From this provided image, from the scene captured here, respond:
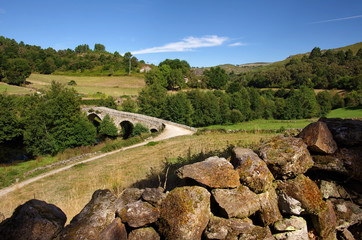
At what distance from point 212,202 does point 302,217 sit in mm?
1875

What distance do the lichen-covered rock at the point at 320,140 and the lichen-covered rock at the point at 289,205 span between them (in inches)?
48.9

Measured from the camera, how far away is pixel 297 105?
62844 millimetres

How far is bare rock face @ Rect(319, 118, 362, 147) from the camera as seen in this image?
177 inches

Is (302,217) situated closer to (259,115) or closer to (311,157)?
(311,157)

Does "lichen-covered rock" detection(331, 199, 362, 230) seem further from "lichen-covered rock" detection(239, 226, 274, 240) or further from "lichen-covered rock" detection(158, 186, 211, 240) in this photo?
"lichen-covered rock" detection(158, 186, 211, 240)

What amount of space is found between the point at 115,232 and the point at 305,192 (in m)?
3.59

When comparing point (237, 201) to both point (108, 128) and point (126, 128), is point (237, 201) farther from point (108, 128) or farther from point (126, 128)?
point (126, 128)

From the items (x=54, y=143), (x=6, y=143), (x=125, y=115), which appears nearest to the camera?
(x=54, y=143)

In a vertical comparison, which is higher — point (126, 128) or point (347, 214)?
point (347, 214)

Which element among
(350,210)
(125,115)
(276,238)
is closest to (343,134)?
(350,210)

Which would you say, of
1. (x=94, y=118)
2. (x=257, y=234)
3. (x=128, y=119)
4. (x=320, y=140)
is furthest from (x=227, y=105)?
(x=257, y=234)

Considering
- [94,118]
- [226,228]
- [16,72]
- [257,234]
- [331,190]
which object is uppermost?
[16,72]

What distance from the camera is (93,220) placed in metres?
3.28

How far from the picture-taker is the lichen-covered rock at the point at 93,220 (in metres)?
3.06
